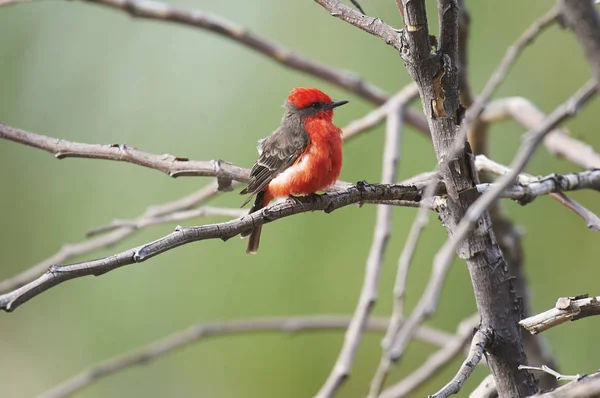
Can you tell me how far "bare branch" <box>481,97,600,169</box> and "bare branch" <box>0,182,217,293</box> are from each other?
107cm

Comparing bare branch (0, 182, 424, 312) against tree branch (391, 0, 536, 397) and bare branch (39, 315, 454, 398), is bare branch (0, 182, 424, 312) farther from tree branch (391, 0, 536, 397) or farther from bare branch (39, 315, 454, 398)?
bare branch (39, 315, 454, 398)

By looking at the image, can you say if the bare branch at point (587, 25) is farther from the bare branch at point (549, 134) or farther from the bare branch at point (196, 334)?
the bare branch at point (196, 334)

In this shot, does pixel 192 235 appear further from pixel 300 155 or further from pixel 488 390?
pixel 300 155

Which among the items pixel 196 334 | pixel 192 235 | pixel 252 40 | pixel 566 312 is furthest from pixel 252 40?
pixel 566 312

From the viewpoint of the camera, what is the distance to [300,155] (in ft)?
7.68

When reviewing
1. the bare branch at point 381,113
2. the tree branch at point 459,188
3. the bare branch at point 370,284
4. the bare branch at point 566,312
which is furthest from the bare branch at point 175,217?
the bare branch at point 566,312

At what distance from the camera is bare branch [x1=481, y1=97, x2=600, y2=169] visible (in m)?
2.17

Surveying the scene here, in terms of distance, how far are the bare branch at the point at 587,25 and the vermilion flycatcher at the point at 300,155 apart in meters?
1.30

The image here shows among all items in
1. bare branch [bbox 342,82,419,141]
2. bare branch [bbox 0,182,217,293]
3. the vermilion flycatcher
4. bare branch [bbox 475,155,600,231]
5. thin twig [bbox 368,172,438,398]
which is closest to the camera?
bare branch [bbox 475,155,600,231]

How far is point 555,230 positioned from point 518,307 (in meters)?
1.75

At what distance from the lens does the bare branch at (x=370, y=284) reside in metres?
1.71

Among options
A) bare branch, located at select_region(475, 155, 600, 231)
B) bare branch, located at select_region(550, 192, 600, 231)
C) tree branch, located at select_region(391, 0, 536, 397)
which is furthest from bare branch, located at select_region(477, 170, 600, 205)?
bare branch, located at select_region(550, 192, 600, 231)

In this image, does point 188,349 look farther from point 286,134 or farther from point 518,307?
point 518,307

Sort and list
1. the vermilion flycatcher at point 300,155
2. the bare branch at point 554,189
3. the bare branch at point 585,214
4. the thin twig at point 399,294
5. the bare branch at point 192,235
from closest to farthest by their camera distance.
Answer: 1. the bare branch at point 192,235
2. the bare branch at point 554,189
3. the thin twig at point 399,294
4. the bare branch at point 585,214
5. the vermilion flycatcher at point 300,155
